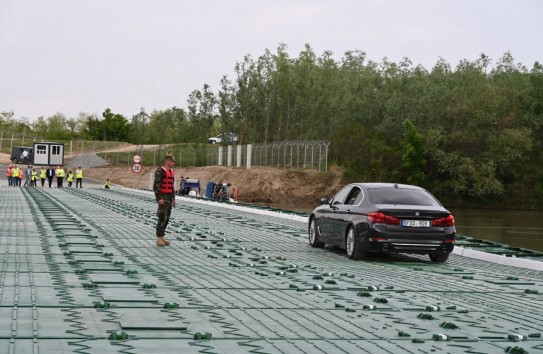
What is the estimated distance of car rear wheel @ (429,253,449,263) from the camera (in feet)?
60.1

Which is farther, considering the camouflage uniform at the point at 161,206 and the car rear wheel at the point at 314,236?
the car rear wheel at the point at 314,236

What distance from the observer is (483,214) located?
7131 cm

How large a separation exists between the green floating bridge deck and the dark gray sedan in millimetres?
333

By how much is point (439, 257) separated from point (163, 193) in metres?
5.52

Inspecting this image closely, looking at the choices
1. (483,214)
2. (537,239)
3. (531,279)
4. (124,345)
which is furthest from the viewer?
(483,214)

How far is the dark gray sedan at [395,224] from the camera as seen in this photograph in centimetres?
1750

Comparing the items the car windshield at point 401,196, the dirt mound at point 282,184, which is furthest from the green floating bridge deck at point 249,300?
the dirt mound at point 282,184

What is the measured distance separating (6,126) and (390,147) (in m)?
117

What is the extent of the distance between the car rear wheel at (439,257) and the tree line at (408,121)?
61964 mm

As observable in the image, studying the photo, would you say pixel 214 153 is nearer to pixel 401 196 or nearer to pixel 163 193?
pixel 163 193

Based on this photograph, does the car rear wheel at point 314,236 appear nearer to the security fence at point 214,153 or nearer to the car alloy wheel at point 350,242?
the car alloy wheel at point 350,242

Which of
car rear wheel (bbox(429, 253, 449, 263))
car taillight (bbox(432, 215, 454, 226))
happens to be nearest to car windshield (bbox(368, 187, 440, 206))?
car taillight (bbox(432, 215, 454, 226))

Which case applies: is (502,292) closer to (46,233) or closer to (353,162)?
(46,233)

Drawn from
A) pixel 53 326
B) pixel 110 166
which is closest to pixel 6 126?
pixel 110 166
